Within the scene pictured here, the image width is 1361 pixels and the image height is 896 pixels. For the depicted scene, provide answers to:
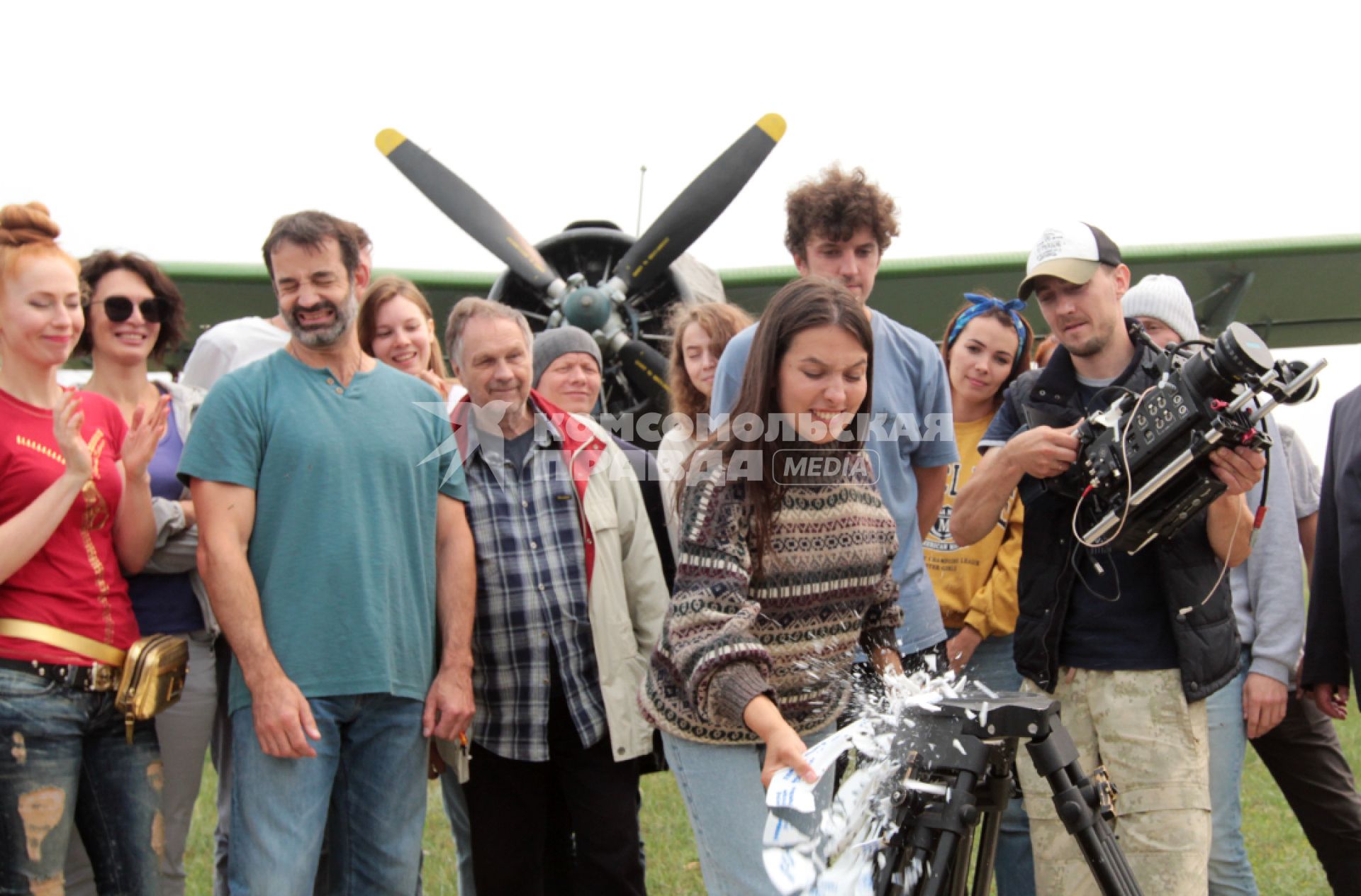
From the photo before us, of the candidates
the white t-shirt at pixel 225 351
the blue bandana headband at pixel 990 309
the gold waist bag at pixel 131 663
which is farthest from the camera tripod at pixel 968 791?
the white t-shirt at pixel 225 351

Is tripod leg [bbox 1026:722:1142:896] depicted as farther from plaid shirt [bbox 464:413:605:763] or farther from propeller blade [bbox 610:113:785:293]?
propeller blade [bbox 610:113:785:293]

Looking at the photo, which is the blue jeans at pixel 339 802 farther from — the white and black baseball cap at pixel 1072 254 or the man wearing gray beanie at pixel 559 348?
the white and black baseball cap at pixel 1072 254

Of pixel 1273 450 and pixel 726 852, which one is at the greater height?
pixel 1273 450

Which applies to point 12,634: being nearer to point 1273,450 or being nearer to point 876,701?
point 876,701

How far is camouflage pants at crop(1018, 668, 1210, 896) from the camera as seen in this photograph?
239 cm

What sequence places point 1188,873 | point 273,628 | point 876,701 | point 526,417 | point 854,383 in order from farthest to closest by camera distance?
1. point 526,417
2. point 273,628
3. point 1188,873
4. point 854,383
5. point 876,701

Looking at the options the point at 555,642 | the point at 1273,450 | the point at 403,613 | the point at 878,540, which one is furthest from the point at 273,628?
the point at 1273,450

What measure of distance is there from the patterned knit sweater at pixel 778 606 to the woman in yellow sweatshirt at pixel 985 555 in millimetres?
1093

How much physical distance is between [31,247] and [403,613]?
4.37ft

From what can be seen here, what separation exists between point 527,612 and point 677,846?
6.19 feet

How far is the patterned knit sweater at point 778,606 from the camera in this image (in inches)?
72.2

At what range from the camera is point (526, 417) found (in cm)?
321

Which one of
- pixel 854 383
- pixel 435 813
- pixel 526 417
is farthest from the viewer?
pixel 435 813

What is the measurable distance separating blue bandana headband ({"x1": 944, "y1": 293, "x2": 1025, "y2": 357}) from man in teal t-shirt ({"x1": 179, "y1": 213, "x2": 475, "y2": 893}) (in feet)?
6.34
